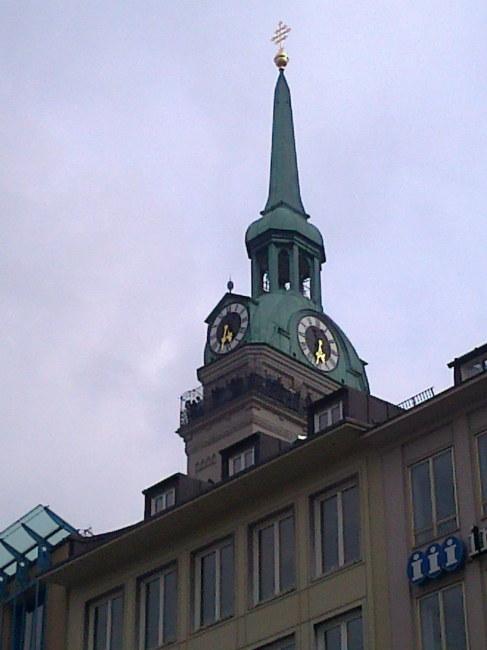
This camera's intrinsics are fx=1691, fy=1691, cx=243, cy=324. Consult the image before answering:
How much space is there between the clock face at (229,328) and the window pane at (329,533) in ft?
254

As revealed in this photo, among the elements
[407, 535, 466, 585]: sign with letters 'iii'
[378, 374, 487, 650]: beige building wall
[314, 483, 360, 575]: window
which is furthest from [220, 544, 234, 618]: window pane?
[407, 535, 466, 585]: sign with letters 'iii'

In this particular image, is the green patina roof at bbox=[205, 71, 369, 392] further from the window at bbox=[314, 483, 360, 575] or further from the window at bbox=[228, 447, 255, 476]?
the window at bbox=[314, 483, 360, 575]

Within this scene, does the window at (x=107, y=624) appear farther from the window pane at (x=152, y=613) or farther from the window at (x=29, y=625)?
the window at (x=29, y=625)

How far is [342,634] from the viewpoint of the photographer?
43250 millimetres

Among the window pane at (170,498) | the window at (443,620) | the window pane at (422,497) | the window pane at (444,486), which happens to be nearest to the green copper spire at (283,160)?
the window pane at (170,498)

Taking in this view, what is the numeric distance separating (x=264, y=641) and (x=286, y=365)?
77.1m

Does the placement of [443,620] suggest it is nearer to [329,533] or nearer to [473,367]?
[329,533]

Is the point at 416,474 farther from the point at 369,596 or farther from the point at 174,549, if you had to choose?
the point at 174,549

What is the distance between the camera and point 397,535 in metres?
43.0

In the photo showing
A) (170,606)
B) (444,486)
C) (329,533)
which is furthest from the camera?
(170,606)

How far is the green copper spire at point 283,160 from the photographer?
13262 centimetres

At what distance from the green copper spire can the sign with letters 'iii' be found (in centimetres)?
9055

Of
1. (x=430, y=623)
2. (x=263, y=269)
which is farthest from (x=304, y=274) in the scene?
(x=430, y=623)

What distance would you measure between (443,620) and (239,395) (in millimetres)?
79347
